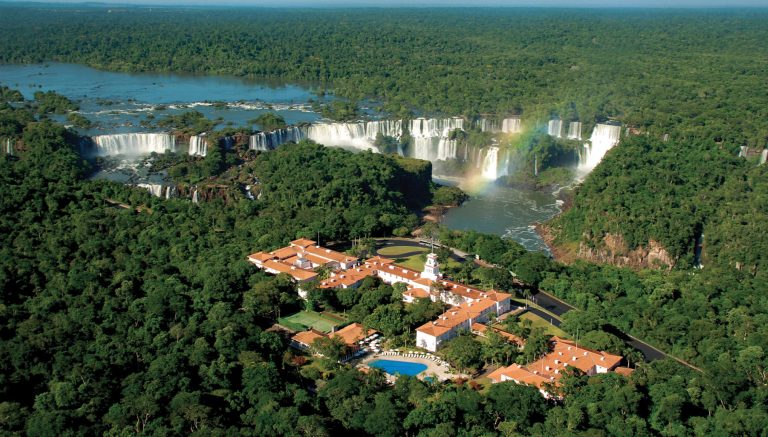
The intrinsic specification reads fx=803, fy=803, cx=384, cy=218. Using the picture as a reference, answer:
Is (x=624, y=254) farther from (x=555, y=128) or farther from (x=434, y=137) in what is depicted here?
(x=555, y=128)

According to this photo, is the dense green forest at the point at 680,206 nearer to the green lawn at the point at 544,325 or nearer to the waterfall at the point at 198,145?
the green lawn at the point at 544,325

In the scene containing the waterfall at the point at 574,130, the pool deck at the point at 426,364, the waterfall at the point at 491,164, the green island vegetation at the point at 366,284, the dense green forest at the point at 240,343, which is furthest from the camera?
the waterfall at the point at 574,130

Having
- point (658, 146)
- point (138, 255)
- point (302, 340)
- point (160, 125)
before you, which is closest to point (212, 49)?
point (160, 125)

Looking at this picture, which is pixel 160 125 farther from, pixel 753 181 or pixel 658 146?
pixel 753 181

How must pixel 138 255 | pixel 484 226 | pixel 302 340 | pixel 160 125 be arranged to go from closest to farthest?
pixel 302 340
pixel 138 255
pixel 484 226
pixel 160 125

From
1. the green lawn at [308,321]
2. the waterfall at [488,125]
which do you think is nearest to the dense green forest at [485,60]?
the waterfall at [488,125]
